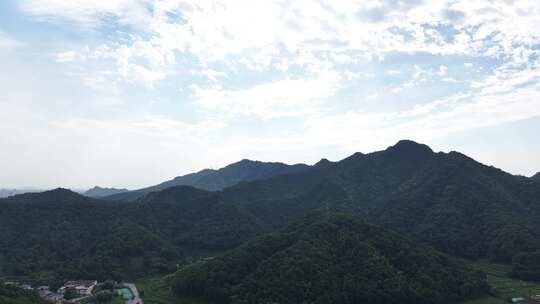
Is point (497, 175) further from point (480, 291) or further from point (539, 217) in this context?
point (480, 291)

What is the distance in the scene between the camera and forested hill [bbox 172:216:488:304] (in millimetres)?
100562

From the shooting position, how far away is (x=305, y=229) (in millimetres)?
128875

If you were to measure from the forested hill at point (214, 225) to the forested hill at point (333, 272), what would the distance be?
92.4ft

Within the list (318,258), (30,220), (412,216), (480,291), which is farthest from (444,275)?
(30,220)

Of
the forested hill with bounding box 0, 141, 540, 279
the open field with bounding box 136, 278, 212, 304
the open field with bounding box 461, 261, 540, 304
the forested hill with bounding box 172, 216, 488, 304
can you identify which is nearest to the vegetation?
the open field with bounding box 136, 278, 212, 304

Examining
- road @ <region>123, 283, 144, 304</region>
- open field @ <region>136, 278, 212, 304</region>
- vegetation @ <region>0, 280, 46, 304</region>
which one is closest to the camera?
vegetation @ <region>0, 280, 46, 304</region>

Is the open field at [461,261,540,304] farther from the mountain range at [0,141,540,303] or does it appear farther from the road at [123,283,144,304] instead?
the road at [123,283,144,304]

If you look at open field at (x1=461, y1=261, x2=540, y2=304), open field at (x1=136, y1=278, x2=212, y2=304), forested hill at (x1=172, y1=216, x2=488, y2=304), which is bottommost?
open field at (x1=461, y1=261, x2=540, y2=304)

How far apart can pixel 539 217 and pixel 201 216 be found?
12060 centimetres

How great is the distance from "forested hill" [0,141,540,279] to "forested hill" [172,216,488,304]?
2817 centimetres

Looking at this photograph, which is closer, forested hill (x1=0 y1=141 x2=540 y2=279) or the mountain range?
the mountain range

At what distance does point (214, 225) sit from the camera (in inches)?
7141

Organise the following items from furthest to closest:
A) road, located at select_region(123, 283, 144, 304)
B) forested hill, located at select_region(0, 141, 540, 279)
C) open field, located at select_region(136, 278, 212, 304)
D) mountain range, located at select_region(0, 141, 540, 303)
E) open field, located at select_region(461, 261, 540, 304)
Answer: forested hill, located at select_region(0, 141, 540, 279) < mountain range, located at select_region(0, 141, 540, 303) < open field, located at select_region(136, 278, 212, 304) < road, located at select_region(123, 283, 144, 304) < open field, located at select_region(461, 261, 540, 304)

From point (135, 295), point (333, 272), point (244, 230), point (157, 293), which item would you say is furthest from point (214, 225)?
point (333, 272)
